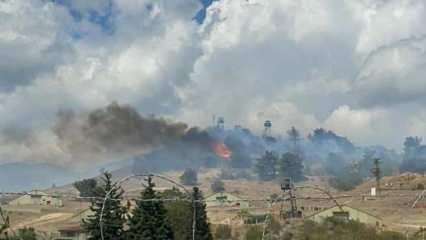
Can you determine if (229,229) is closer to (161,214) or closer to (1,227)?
(161,214)

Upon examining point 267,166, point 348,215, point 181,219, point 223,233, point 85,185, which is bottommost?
point 223,233

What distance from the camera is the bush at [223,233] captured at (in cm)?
7607

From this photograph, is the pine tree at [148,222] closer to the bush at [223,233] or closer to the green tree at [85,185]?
the bush at [223,233]

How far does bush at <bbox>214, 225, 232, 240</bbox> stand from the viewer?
250 feet

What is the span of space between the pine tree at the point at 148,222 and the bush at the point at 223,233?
25728 millimetres

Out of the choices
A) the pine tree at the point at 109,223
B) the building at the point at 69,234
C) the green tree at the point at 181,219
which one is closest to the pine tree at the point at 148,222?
the pine tree at the point at 109,223

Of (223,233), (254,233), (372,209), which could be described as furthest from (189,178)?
(254,233)

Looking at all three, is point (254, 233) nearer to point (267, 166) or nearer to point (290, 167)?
point (290, 167)

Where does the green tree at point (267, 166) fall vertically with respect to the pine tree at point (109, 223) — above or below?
above

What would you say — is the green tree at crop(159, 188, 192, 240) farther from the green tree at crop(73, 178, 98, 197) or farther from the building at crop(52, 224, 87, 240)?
the green tree at crop(73, 178, 98, 197)

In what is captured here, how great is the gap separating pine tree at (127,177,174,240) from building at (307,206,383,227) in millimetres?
32840

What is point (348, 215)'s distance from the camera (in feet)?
270

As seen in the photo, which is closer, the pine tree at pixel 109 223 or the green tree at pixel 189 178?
the pine tree at pixel 109 223

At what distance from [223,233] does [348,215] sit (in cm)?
1572
